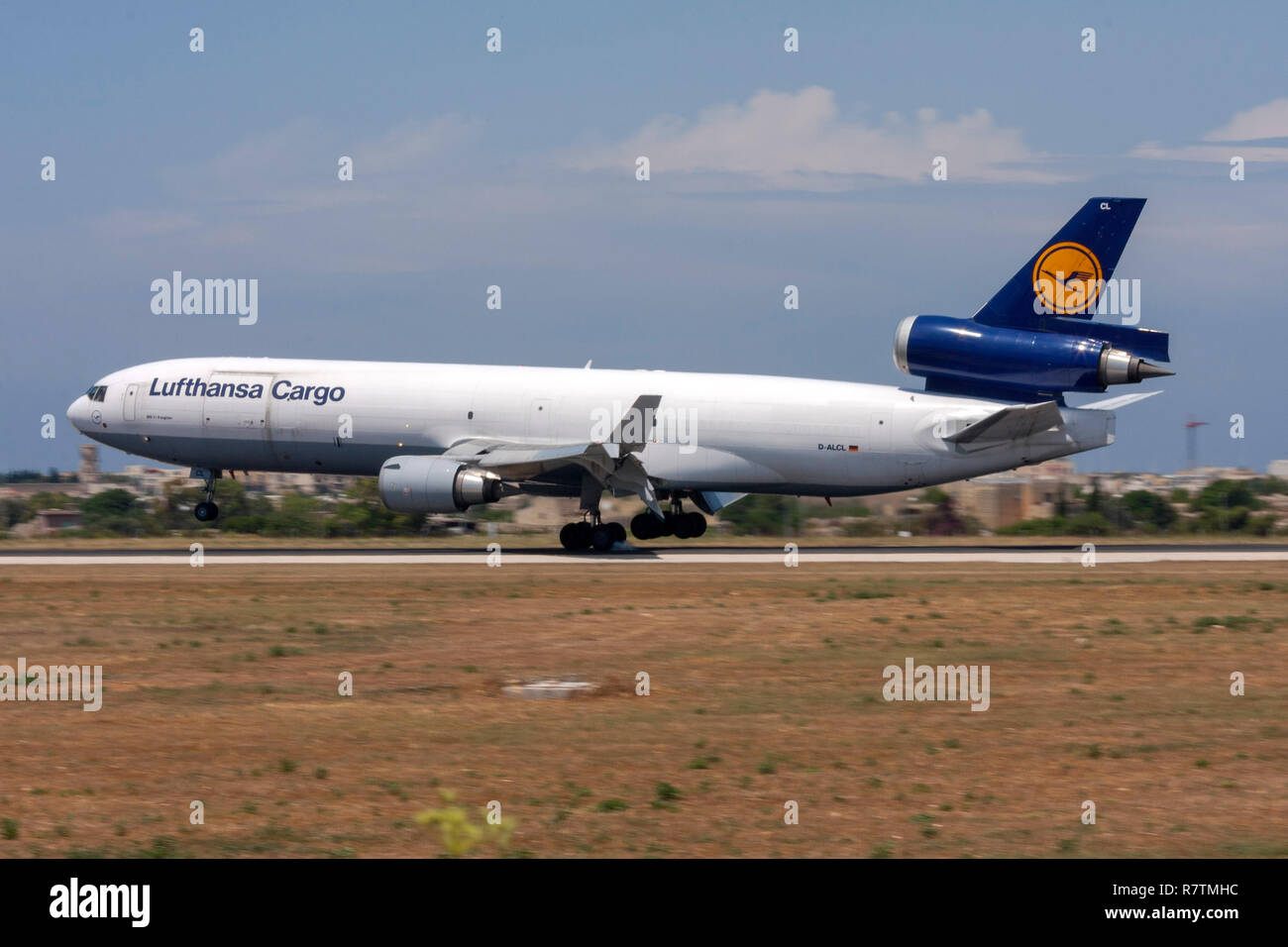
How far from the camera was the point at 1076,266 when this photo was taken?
36969mm

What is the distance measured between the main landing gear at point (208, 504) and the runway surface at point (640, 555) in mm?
1233

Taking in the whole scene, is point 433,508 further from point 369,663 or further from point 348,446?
point 369,663

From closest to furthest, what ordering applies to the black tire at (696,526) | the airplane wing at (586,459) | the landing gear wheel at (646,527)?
1. the airplane wing at (586,459)
2. the landing gear wheel at (646,527)
3. the black tire at (696,526)

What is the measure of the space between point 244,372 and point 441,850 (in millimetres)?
32832

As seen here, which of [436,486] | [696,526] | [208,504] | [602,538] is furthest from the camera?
[208,504]

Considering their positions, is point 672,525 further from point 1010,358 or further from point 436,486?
point 1010,358

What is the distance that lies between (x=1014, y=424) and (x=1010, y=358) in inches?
75.3

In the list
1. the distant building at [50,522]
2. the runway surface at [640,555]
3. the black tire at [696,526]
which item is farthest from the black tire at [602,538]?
the distant building at [50,522]

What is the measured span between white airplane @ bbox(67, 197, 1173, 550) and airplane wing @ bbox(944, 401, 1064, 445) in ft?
0.18

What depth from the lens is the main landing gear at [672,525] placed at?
4141cm

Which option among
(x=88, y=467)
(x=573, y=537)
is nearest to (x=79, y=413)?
(x=573, y=537)

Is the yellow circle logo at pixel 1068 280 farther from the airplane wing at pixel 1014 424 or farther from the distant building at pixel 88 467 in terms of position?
the distant building at pixel 88 467

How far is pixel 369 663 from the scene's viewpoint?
771 inches

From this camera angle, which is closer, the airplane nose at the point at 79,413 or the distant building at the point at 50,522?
the airplane nose at the point at 79,413
